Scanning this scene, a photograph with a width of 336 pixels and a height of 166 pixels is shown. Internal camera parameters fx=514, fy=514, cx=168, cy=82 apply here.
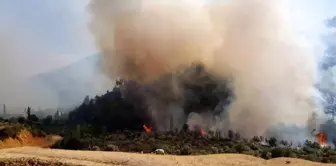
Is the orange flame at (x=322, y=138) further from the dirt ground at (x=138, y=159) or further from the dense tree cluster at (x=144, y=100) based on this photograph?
the dirt ground at (x=138, y=159)

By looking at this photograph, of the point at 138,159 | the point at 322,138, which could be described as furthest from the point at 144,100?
the point at 138,159

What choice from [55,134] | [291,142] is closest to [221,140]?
[291,142]

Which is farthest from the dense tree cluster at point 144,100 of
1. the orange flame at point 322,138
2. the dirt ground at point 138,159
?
the dirt ground at point 138,159

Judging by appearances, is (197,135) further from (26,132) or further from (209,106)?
(26,132)

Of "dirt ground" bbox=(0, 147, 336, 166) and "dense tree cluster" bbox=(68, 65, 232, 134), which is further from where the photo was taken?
"dense tree cluster" bbox=(68, 65, 232, 134)

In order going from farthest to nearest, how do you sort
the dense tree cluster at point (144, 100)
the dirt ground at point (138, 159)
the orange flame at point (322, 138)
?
the dense tree cluster at point (144, 100) → the orange flame at point (322, 138) → the dirt ground at point (138, 159)

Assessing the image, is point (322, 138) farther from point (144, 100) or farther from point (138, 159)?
point (138, 159)

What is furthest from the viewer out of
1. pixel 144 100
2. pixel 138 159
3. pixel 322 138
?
pixel 144 100

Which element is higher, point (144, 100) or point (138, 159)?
point (144, 100)

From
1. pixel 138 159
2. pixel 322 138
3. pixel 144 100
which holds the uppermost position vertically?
pixel 144 100

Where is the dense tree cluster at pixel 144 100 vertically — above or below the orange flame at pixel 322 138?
above

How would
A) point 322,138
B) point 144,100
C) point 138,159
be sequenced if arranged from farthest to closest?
point 144,100 → point 322,138 → point 138,159

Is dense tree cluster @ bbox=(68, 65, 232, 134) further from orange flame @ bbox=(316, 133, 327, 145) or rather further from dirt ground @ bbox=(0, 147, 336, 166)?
dirt ground @ bbox=(0, 147, 336, 166)

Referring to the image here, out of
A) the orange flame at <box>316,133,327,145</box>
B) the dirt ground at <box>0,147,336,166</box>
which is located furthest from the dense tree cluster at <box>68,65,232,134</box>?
the dirt ground at <box>0,147,336,166</box>
